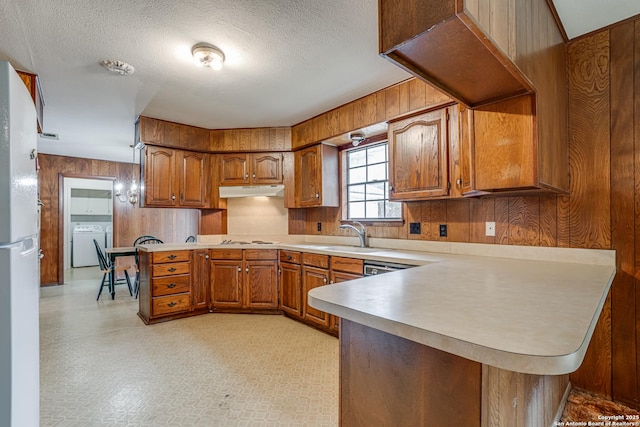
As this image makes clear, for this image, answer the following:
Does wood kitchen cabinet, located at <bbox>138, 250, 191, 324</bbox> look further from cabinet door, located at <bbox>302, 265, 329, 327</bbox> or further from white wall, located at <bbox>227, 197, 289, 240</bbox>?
cabinet door, located at <bbox>302, 265, 329, 327</bbox>

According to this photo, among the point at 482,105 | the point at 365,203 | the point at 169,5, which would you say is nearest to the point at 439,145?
the point at 482,105

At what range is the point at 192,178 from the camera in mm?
3889

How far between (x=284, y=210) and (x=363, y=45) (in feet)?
8.34

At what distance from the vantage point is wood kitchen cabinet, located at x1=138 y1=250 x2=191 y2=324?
10.9 feet

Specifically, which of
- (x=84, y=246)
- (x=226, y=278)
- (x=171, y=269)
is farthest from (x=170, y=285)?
(x=84, y=246)

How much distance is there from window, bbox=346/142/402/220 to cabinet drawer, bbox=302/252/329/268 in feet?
2.34

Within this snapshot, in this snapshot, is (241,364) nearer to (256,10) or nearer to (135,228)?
(256,10)

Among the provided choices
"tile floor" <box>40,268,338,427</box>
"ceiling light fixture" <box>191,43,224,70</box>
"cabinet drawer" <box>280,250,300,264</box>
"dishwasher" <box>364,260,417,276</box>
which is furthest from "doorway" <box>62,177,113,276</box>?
"dishwasher" <box>364,260,417,276</box>

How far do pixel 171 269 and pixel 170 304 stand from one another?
0.39 metres

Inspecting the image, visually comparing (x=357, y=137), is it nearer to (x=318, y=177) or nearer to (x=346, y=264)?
(x=318, y=177)

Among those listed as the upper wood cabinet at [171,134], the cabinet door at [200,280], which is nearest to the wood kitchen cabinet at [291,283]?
the cabinet door at [200,280]

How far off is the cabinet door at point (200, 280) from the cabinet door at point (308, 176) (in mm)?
1349

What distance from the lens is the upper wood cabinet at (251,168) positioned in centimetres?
396

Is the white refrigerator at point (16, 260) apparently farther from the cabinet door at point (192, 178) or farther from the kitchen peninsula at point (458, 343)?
the cabinet door at point (192, 178)
